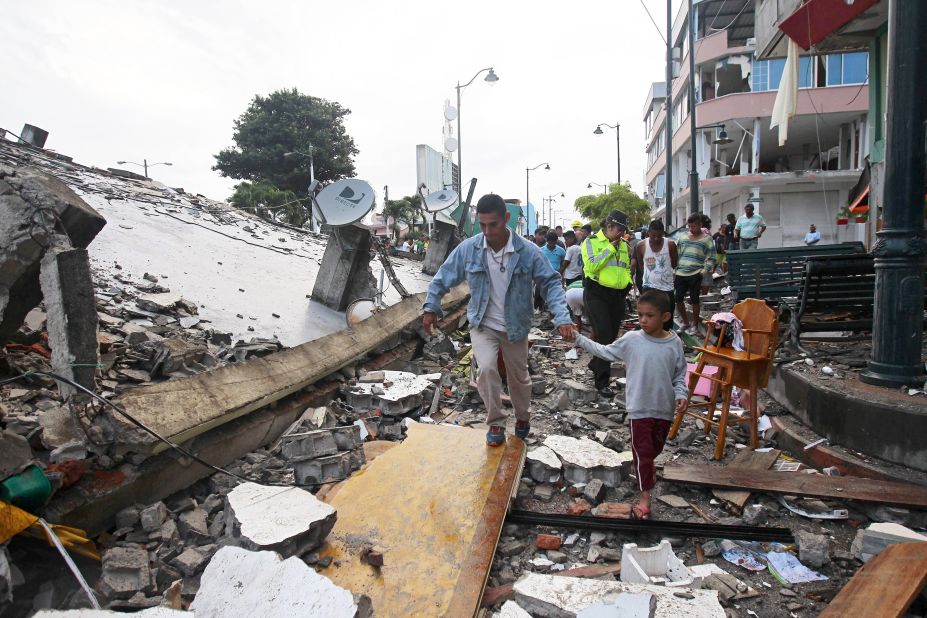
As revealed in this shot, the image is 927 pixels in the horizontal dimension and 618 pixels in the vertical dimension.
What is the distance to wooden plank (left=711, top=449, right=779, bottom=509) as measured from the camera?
3.51 m

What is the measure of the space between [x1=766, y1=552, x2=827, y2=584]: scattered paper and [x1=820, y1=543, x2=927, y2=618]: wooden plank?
0.23 meters

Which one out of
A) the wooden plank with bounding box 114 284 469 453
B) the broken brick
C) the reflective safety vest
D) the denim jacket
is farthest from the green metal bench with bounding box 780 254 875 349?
the wooden plank with bounding box 114 284 469 453

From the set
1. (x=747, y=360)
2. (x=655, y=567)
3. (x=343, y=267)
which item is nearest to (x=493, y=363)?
(x=655, y=567)

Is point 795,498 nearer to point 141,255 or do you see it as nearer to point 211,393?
point 211,393

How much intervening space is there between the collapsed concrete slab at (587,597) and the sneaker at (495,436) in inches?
57.1

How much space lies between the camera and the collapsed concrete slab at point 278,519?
104 inches

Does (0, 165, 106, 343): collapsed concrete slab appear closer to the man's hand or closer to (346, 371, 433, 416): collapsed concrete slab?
the man's hand

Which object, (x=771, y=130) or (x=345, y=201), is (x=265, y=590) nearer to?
(x=345, y=201)

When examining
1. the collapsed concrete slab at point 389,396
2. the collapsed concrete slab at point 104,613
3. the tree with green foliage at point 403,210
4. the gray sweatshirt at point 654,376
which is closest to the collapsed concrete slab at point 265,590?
the collapsed concrete slab at point 104,613

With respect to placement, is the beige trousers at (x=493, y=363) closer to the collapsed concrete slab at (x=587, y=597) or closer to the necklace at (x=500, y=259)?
the necklace at (x=500, y=259)

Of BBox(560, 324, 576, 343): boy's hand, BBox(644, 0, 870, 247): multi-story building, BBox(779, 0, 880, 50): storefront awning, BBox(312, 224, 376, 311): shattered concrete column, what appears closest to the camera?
BBox(560, 324, 576, 343): boy's hand

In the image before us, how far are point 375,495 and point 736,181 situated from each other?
25272 mm

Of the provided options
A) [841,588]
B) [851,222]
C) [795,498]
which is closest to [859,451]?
[795,498]

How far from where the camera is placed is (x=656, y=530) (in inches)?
126
